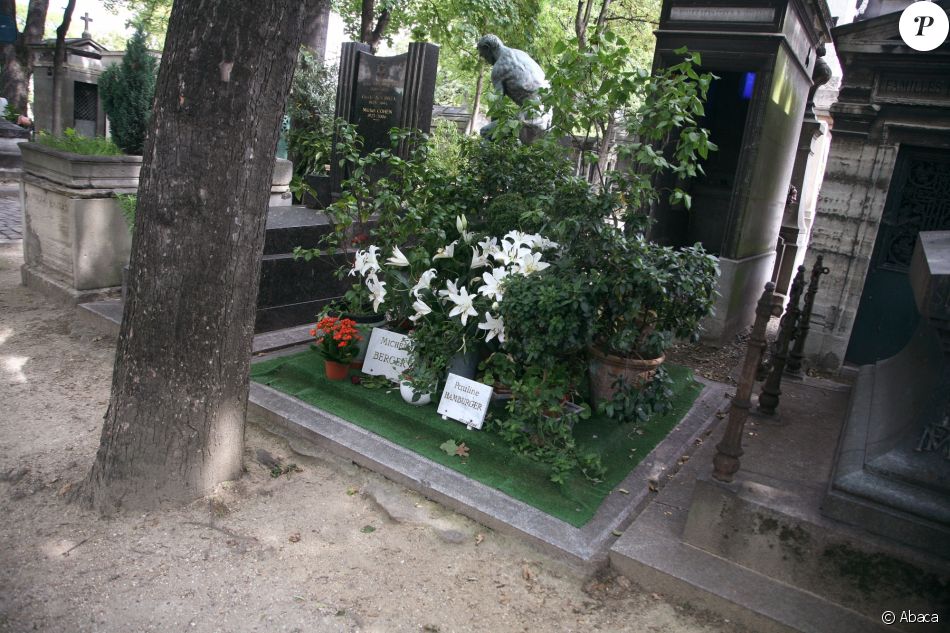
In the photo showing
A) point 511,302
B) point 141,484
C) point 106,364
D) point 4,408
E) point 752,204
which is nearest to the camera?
point 141,484

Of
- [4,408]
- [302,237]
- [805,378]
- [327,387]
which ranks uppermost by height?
[302,237]

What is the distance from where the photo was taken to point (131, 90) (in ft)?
21.5

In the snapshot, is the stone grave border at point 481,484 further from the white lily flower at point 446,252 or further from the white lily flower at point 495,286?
the white lily flower at point 446,252

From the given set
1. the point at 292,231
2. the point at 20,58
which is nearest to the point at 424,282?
the point at 292,231

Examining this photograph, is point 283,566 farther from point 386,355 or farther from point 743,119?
point 743,119

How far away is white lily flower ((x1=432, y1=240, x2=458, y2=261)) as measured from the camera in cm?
485

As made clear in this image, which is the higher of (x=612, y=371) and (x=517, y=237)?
(x=517, y=237)

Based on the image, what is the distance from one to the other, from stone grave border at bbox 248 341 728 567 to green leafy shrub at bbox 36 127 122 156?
3347 mm

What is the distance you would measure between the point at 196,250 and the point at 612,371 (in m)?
2.72

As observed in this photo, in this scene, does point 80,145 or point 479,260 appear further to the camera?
point 80,145

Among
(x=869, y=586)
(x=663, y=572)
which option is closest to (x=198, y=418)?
(x=663, y=572)

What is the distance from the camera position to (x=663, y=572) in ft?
10.8

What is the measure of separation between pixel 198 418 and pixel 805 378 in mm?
4933

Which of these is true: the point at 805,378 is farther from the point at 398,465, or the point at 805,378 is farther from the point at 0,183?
the point at 0,183
